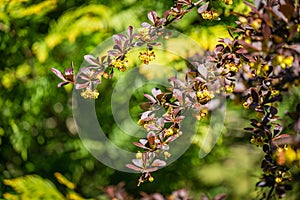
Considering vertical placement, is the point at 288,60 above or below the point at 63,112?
above

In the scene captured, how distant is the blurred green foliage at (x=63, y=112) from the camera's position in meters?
2.05

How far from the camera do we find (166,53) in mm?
2010

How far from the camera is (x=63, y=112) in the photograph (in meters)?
2.26

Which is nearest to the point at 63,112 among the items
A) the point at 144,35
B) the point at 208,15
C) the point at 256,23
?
the point at 144,35

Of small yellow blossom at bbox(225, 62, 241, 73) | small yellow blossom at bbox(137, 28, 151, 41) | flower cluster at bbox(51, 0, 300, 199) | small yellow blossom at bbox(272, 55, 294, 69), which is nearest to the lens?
small yellow blossom at bbox(272, 55, 294, 69)

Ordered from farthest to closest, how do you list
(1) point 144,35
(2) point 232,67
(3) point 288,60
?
(1) point 144,35
(2) point 232,67
(3) point 288,60

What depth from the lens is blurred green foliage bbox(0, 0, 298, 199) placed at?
205 cm

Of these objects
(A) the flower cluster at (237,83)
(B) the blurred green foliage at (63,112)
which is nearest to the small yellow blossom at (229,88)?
(A) the flower cluster at (237,83)

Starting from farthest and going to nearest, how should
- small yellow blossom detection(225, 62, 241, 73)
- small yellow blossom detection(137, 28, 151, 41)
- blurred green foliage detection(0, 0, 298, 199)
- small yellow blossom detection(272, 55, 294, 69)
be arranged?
blurred green foliage detection(0, 0, 298, 199) → small yellow blossom detection(137, 28, 151, 41) → small yellow blossom detection(225, 62, 241, 73) → small yellow blossom detection(272, 55, 294, 69)

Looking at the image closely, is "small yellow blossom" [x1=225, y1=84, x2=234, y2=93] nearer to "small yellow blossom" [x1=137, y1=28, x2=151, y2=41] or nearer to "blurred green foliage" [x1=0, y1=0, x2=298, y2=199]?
"small yellow blossom" [x1=137, y1=28, x2=151, y2=41]

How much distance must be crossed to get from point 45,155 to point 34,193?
0.24 metres

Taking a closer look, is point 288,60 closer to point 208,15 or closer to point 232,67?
point 232,67

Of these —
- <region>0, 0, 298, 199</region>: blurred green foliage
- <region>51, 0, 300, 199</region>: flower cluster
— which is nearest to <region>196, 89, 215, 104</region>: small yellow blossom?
<region>51, 0, 300, 199</region>: flower cluster

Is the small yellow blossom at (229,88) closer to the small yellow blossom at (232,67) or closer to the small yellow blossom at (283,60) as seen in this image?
the small yellow blossom at (232,67)
